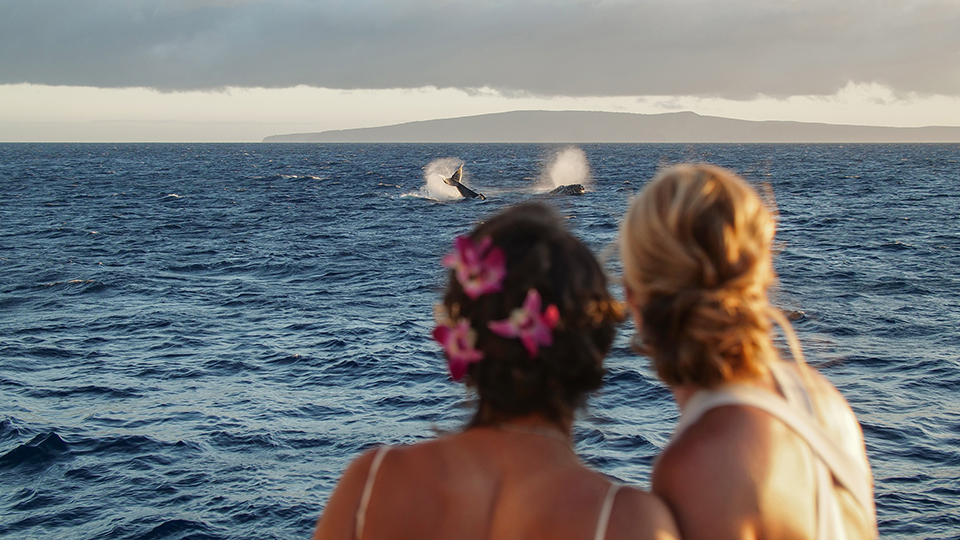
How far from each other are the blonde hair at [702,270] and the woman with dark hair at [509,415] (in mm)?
148

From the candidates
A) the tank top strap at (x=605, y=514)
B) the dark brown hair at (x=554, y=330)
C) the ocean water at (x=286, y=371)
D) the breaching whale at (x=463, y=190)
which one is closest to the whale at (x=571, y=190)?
the breaching whale at (x=463, y=190)

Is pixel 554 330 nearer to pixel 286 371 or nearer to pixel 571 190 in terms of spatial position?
pixel 286 371

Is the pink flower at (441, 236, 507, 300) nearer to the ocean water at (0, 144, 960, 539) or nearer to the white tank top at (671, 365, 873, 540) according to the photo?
the ocean water at (0, 144, 960, 539)

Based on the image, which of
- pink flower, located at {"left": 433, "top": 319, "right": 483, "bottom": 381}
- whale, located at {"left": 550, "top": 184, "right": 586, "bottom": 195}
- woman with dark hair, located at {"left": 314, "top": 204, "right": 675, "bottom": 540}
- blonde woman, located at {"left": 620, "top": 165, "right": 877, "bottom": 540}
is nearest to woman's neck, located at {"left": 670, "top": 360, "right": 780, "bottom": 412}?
blonde woman, located at {"left": 620, "top": 165, "right": 877, "bottom": 540}

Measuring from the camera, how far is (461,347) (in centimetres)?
173

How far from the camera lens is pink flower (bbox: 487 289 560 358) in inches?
64.2

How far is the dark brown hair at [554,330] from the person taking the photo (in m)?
1.69

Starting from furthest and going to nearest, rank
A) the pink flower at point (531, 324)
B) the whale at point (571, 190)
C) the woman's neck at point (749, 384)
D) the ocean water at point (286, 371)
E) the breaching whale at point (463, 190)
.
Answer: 1. the whale at point (571, 190)
2. the breaching whale at point (463, 190)
3. the ocean water at point (286, 371)
4. the woman's neck at point (749, 384)
5. the pink flower at point (531, 324)

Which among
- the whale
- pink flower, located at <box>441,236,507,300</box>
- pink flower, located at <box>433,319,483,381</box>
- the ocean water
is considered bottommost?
the ocean water

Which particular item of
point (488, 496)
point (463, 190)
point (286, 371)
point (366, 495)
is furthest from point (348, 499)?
point (463, 190)

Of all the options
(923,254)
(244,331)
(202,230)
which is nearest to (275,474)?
(244,331)

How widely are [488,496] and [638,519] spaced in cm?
30

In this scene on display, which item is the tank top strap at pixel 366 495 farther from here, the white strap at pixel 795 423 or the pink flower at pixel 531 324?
the white strap at pixel 795 423

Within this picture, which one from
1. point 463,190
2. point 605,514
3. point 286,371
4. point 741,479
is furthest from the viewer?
point 463,190
